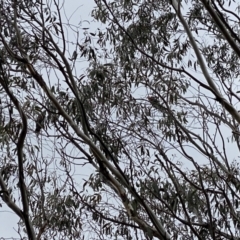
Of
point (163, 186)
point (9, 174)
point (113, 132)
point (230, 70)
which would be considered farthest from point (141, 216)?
point (230, 70)

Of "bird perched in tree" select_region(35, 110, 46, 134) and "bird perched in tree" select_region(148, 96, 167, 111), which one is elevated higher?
"bird perched in tree" select_region(148, 96, 167, 111)

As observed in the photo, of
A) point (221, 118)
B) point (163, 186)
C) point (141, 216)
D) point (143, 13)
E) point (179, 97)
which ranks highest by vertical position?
point (143, 13)

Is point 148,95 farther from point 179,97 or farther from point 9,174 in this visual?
point 9,174

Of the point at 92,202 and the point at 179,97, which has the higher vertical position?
the point at 179,97

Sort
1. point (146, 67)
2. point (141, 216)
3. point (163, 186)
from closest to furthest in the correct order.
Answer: point (141, 216), point (163, 186), point (146, 67)

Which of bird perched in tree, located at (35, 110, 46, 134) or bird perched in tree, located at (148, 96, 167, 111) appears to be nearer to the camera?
bird perched in tree, located at (35, 110, 46, 134)

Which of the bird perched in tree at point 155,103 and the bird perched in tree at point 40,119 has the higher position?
the bird perched in tree at point 155,103

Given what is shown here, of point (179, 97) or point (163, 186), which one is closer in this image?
point (163, 186)

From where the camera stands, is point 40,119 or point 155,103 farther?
point 155,103

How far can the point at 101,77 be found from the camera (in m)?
4.17

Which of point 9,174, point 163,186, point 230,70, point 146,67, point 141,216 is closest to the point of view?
point 141,216

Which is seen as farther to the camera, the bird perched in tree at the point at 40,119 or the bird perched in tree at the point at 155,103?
the bird perched in tree at the point at 155,103

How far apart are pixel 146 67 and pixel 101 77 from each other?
2.61 ft

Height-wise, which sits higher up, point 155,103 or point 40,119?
point 155,103
